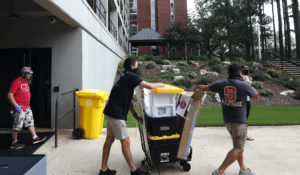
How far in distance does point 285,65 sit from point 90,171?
20711mm

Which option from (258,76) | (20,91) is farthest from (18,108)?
(258,76)

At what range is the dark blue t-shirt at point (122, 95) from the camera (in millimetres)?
2957

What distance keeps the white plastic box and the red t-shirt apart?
308cm

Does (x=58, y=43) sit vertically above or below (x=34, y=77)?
above

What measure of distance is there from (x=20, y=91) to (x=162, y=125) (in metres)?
3.37

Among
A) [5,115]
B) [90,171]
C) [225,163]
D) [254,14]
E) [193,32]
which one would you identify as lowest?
[90,171]

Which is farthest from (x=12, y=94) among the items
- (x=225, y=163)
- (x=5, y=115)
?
(x=225, y=163)

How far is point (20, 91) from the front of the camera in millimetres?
4328

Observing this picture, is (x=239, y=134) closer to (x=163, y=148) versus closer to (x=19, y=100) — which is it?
(x=163, y=148)

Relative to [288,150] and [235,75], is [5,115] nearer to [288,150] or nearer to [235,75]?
[235,75]

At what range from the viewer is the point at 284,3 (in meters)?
25.0

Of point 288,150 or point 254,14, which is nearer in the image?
point 288,150

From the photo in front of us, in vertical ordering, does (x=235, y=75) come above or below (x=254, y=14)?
below

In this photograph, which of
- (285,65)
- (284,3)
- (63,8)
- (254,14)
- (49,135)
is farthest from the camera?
(254,14)
